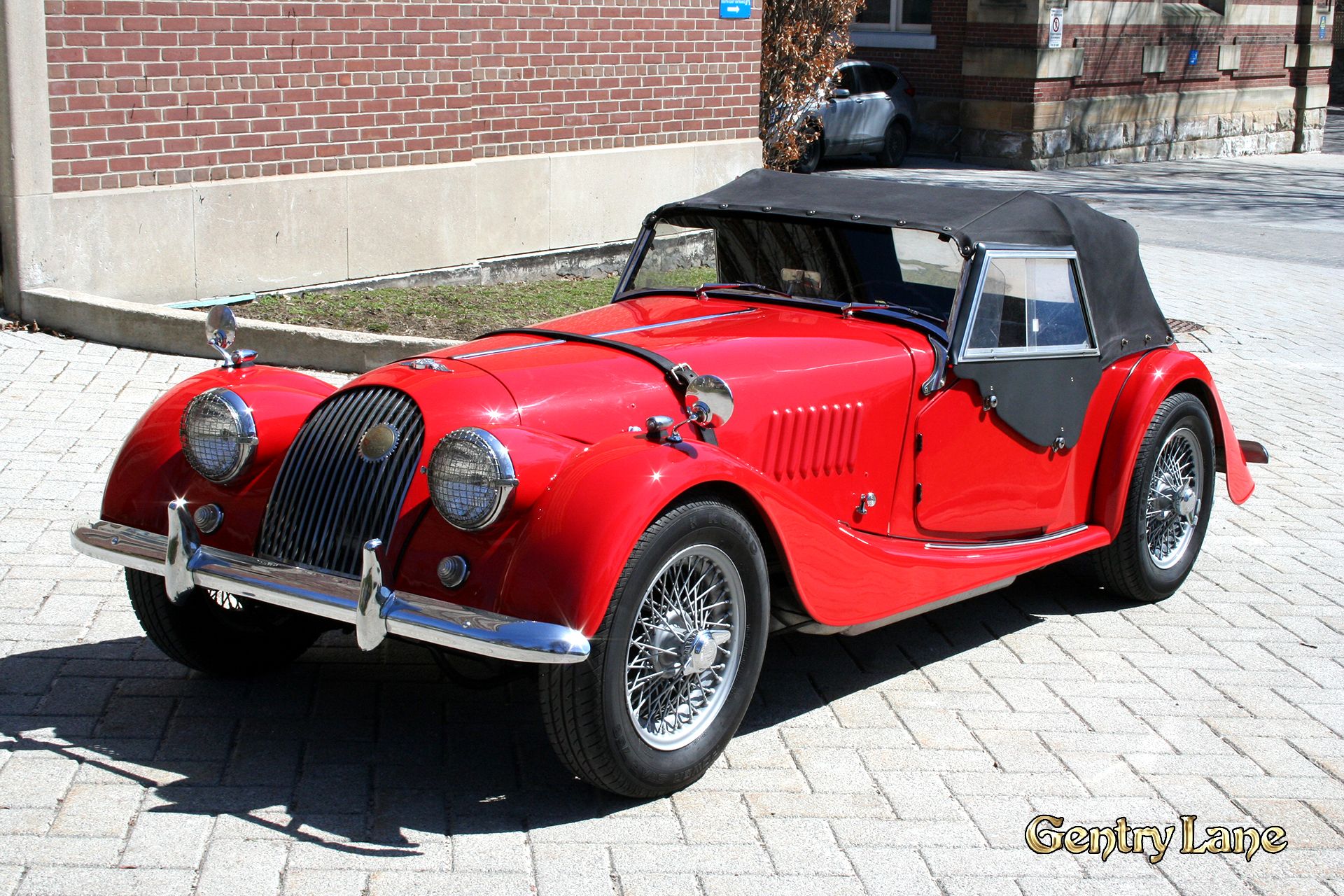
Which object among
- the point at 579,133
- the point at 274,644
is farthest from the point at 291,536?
the point at 579,133

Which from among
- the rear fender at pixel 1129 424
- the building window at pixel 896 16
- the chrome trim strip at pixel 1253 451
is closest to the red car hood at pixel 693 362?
the rear fender at pixel 1129 424

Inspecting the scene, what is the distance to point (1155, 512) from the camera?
5.62 metres

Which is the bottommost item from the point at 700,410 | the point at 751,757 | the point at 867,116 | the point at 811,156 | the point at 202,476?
the point at 751,757

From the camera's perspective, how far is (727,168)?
528 inches

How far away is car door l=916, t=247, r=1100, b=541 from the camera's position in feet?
15.7

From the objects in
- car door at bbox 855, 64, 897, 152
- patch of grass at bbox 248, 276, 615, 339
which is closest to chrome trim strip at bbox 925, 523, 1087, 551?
patch of grass at bbox 248, 276, 615, 339

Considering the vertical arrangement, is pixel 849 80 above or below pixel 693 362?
above

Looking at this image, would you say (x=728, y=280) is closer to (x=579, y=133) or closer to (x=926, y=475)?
(x=926, y=475)

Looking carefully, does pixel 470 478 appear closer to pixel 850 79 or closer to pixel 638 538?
pixel 638 538

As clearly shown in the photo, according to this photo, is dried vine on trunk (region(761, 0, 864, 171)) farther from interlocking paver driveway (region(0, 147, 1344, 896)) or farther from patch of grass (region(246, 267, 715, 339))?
interlocking paver driveway (region(0, 147, 1344, 896))

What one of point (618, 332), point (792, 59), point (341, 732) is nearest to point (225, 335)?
point (618, 332)

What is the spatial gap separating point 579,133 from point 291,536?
28.1ft

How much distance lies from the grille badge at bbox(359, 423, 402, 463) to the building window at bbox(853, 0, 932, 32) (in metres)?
21.1

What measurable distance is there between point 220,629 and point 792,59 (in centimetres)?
1220
